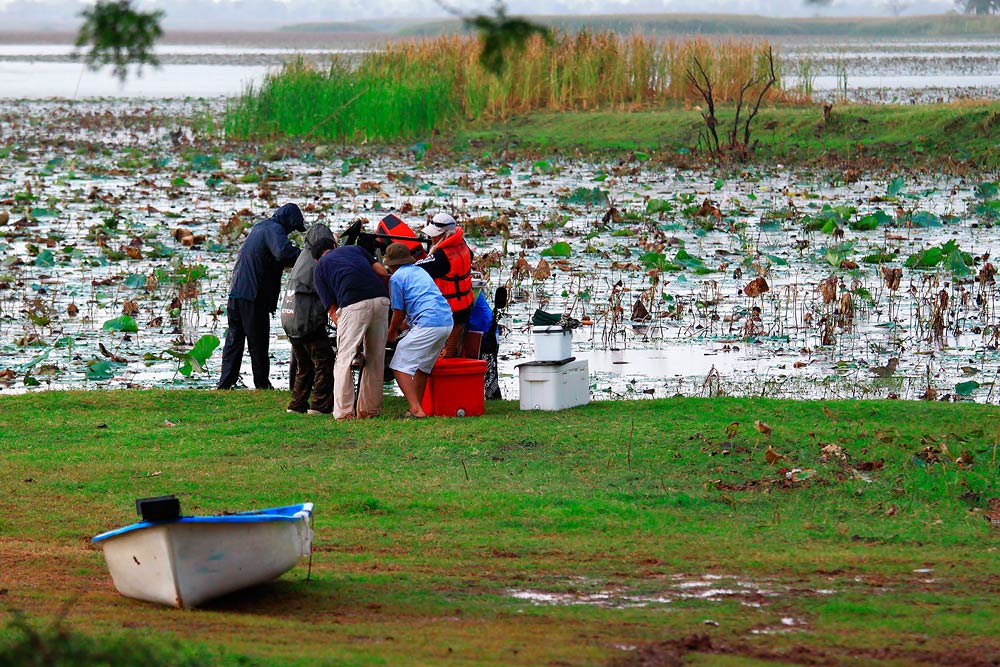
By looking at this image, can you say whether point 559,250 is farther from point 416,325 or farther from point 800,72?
point 800,72

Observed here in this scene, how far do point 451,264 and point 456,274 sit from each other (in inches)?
4.7

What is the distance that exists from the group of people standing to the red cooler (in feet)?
0.35

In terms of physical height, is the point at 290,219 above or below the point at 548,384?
above

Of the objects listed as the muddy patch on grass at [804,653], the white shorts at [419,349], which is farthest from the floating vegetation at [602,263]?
the muddy patch on grass at [804,653]

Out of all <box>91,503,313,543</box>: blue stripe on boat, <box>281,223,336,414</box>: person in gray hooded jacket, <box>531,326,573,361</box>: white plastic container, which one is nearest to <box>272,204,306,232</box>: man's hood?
<box>281,223,336,414</box>: person in gray hooded jacket

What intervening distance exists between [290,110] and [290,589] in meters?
30.9

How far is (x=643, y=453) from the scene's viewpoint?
1098cm

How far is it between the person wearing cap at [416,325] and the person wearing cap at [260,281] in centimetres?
119

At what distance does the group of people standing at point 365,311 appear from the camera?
483 inches

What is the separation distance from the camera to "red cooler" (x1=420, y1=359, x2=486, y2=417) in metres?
12.5

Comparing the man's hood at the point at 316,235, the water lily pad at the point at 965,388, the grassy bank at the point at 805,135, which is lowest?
the water lily pad at the point at 965,388

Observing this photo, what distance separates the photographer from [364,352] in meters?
12.6

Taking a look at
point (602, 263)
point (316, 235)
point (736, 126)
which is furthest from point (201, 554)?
point (736, 126)

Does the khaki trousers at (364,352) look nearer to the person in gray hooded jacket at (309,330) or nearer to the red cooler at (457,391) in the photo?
the person in gray hooded jacket at (309,330)
